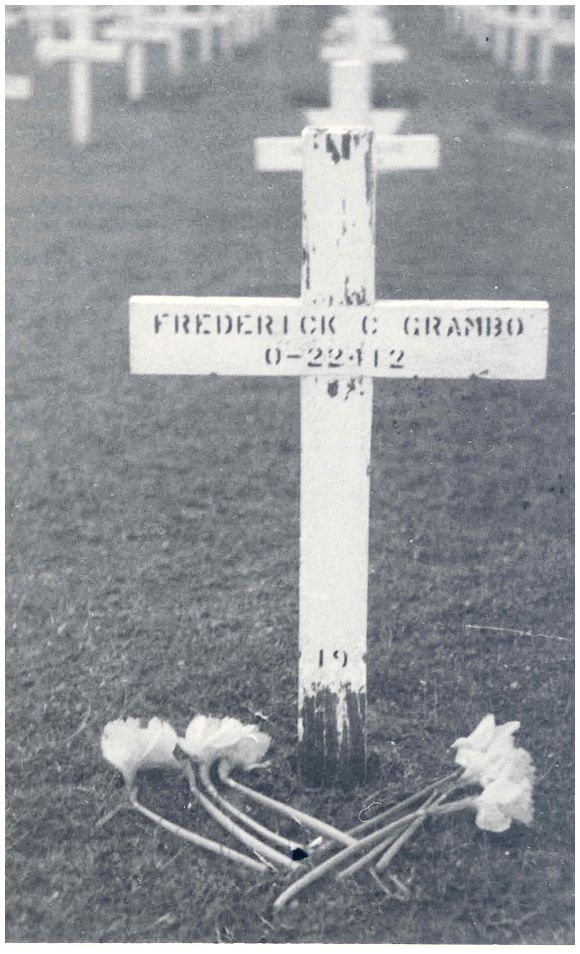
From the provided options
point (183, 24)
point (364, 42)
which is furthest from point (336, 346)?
point (183, 24)

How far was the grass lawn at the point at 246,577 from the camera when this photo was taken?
2.65 metres

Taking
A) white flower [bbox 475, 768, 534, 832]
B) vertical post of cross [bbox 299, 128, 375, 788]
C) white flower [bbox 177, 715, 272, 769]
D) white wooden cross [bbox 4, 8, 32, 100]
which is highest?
white wooden cross [bbox 4, 8, 32, 100]

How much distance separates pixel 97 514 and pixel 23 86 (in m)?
4.28

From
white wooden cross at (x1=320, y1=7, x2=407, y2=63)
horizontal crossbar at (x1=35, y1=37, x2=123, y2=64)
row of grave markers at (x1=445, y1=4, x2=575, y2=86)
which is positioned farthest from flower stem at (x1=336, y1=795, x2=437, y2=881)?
row of grave markers at (x1=445, y1=4, x2=575, y2=86)

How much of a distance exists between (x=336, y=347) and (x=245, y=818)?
901 millimetres

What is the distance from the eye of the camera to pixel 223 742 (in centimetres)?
288

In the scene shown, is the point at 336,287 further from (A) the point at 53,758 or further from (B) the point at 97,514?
(B) the point at 97,514

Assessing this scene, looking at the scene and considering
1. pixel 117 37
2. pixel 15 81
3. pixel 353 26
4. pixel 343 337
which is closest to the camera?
pixel 343 337

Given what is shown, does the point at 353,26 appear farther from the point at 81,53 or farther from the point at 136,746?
the point at 136,746

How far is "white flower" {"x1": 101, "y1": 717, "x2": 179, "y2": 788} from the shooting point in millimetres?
2836

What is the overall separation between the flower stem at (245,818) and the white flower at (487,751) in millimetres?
365

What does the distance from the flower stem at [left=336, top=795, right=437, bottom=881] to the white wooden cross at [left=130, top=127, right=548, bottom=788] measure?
34 cm

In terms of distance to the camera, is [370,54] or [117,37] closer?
[370,54]

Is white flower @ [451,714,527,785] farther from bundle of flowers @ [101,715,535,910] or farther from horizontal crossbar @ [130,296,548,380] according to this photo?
horizontal crossbar @ [130,296,548,380]
